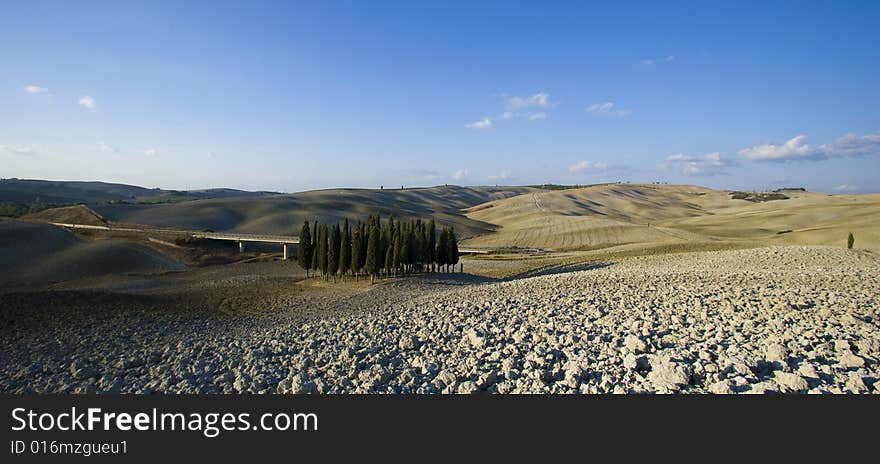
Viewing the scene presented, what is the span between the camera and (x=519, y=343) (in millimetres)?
13188

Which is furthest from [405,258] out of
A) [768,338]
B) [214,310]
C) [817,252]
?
[768,338]

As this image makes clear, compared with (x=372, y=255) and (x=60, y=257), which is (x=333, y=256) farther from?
(x=60, y=257)

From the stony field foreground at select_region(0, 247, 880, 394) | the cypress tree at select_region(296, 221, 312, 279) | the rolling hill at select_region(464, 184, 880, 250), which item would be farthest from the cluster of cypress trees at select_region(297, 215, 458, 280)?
the rolling hill at select_region(464, 184, 880, 250)

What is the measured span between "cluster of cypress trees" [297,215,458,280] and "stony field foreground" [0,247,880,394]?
16138mm

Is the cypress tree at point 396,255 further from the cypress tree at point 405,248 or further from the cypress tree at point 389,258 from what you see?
the cypress tree at point 405,248

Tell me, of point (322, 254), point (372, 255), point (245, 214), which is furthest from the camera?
point (245, 214)

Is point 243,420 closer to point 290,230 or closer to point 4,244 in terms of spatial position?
point 4,244

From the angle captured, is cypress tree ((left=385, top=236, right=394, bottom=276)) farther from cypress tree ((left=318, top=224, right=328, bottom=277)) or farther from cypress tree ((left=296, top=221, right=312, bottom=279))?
cypress tree ((left=296, top=221, right=312, bottom=279))

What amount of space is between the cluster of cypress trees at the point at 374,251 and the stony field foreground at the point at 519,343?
16138 mm

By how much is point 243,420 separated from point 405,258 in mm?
34959

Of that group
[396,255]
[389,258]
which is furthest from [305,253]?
[396,255]

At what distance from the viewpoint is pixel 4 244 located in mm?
54188

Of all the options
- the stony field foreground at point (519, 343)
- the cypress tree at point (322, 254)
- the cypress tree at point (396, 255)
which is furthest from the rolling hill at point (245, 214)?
the stony field foreground at point (519, 343)

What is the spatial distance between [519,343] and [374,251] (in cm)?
2643
